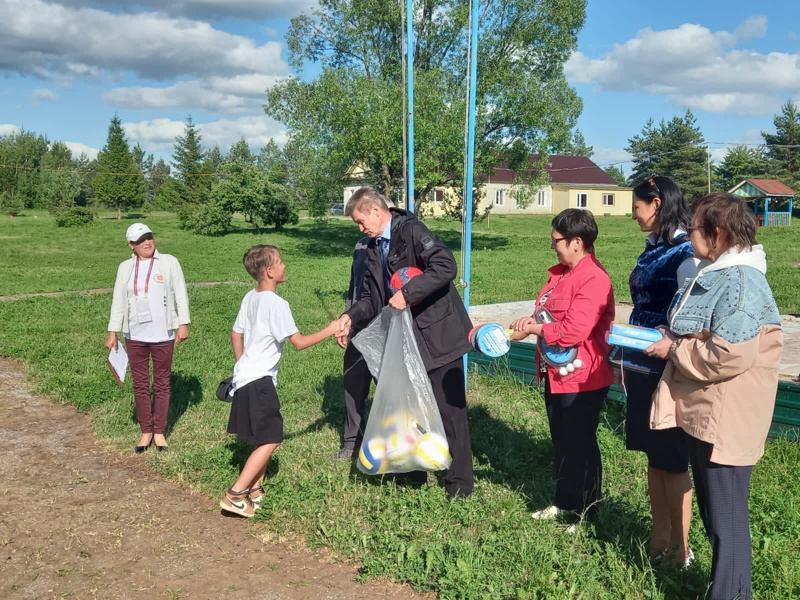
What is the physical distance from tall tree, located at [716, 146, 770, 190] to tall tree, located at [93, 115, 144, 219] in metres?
40.8

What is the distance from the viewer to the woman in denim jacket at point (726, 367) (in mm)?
2561

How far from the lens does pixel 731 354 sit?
2523 millimetres

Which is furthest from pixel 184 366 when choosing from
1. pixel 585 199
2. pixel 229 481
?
pixel 585 199

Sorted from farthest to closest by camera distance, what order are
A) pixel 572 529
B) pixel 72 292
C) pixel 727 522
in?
pixel 72 292 < pixel 572 529 < pixel 727 522

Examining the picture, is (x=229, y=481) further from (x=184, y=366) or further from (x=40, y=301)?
(x=40, y=301)

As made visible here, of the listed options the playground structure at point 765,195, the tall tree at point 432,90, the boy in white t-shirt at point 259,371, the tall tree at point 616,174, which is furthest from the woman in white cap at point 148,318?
the tall tree at point 616,174

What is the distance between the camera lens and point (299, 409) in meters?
6.18

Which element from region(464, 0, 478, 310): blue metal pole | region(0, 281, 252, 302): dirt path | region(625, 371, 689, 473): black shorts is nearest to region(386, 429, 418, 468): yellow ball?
region(625, 371, 689, 473): black shorts

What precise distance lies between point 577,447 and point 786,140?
211 ft

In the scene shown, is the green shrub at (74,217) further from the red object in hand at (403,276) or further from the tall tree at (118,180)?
the red object in hand at (403,276)

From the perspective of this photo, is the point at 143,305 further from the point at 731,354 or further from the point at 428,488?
the point at 731,354

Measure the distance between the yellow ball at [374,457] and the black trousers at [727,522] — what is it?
5.67 ft

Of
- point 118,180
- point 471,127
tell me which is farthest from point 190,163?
point 471,127

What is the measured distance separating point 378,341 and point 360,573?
133cm
